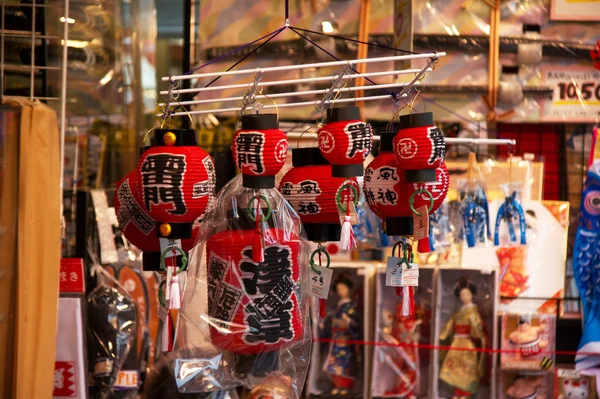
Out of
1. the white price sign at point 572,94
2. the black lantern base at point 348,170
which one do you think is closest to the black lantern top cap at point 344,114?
the black lantern base at point 348,170

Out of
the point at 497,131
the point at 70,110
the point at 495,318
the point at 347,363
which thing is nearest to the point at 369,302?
the point at 347,363

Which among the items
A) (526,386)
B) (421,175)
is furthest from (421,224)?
(526,386)

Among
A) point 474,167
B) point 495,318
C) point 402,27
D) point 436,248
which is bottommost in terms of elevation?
point 495,318

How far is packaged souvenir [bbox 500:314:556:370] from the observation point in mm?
3674

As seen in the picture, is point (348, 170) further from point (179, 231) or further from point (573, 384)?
point (573, 384)

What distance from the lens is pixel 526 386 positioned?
376 cm

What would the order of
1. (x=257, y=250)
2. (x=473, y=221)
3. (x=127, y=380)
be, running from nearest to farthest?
(x=257, y=250)
(x=127, y=380)
(x=473, y=221)

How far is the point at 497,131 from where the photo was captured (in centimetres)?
436

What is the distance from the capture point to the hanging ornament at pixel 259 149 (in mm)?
1974

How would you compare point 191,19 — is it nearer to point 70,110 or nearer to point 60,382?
point 70,110

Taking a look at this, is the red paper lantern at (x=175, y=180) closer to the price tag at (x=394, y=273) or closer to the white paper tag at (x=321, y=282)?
the white paper tag at (x=321, y=282)

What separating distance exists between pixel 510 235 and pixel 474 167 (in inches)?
14.2

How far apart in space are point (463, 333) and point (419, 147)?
1.86m

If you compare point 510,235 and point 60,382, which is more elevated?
point 510,235
